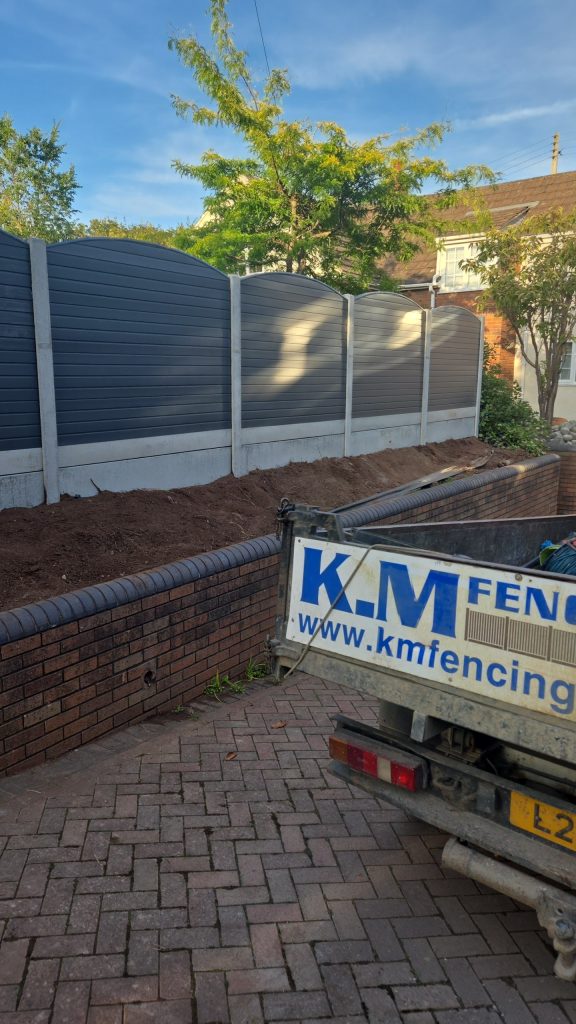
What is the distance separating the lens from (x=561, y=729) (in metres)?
2.40

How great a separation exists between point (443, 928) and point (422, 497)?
536 centimetres

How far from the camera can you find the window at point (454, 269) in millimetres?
23750

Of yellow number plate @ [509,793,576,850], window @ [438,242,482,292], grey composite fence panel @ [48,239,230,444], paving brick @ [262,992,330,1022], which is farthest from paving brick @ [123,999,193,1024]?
window @ [438,242,482,292]

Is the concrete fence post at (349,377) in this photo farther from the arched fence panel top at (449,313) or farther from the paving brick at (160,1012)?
the paving brick at (160,1012)

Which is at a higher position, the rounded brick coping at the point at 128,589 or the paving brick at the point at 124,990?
the rounded brick coping at the point at 128,589

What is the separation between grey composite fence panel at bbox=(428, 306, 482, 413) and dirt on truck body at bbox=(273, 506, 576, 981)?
10309 mm

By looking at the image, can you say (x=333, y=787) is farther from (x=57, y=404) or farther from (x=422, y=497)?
(x=422, y=497)

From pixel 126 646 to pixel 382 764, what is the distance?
1799mm

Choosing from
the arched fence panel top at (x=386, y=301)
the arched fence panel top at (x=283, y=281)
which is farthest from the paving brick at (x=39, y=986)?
the arched fence panel top at (x=386, y=301)

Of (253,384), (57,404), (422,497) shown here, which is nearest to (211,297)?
(253,384)

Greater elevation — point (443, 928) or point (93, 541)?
point (93, 541)

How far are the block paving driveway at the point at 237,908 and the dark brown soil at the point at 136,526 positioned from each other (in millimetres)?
1369

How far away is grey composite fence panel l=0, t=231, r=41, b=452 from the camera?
552cm

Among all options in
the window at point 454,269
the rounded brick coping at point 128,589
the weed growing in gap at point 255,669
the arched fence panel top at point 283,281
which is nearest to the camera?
the rounded brick coping at point 128,589
